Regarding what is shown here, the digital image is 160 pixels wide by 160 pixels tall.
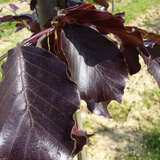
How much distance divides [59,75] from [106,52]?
13 cm

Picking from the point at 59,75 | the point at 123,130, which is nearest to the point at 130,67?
the point at 59,75

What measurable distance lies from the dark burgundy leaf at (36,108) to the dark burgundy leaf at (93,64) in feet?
0.22

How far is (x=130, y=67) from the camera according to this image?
1.85 ft

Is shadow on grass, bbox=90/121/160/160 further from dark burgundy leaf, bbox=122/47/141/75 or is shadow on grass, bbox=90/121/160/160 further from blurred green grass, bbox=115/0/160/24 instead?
blurred green grass, bbox=115/0/160/24

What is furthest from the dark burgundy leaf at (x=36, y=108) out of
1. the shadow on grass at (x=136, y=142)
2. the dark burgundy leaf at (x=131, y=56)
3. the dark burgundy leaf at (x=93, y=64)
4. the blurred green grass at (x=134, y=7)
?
the blurred green grass at (x=134, y=7)

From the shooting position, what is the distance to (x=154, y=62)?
597 mm

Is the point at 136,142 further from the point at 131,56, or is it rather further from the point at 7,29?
the point at 7,29

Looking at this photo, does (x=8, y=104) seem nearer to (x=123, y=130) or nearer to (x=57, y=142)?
(x=57, y=142)

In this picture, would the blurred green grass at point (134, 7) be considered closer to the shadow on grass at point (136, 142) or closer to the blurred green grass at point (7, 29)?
the blurred green grass at point (7, 29)

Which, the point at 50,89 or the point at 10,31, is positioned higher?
the point at 50,89

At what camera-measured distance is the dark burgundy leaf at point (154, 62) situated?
52 cm

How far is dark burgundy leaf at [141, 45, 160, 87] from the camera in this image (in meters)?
0.52

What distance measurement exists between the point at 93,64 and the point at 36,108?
0.17 meters

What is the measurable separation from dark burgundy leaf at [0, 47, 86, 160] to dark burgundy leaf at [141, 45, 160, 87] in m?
0.21
